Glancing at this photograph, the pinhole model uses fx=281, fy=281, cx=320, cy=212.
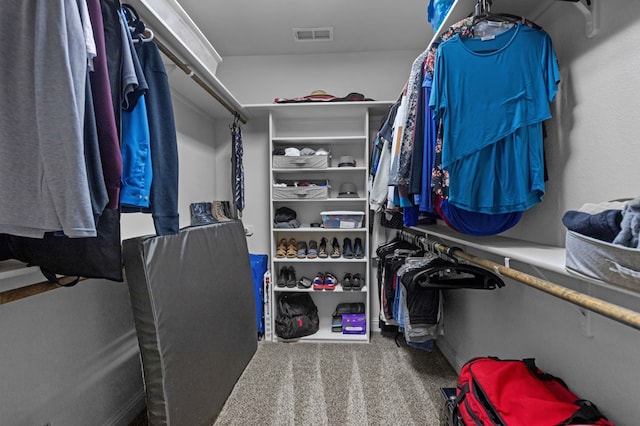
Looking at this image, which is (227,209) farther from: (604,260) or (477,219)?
(604,260)

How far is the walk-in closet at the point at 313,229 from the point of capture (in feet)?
2.20

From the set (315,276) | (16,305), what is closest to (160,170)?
(16,305)

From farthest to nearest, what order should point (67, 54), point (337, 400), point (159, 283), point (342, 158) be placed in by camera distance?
1. point (342, 158)
2. point (337, 400)
3. point (159, 283)
4. point (67, 54)

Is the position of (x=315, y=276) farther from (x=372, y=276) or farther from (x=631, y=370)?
(x=631, y=370)

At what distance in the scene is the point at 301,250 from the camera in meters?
2.70

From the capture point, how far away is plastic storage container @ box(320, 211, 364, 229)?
8.32 feet

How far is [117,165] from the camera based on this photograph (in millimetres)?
804

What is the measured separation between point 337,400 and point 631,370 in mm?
1417

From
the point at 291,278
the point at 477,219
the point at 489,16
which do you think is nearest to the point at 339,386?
the point at 291,278

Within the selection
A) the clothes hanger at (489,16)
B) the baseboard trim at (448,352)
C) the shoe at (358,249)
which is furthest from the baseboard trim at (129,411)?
the clothes hanger at (489,16)

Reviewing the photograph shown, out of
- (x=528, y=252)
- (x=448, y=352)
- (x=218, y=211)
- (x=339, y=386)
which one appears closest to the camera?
(x=528, y=252)

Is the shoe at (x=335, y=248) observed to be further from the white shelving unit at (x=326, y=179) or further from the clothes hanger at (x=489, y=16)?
the clothes hanger at (x=489, y=16)

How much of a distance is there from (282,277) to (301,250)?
32 cm

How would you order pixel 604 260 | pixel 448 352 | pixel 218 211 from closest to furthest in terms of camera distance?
pixel 604 260, pixel 448 352, pixel 218 211
